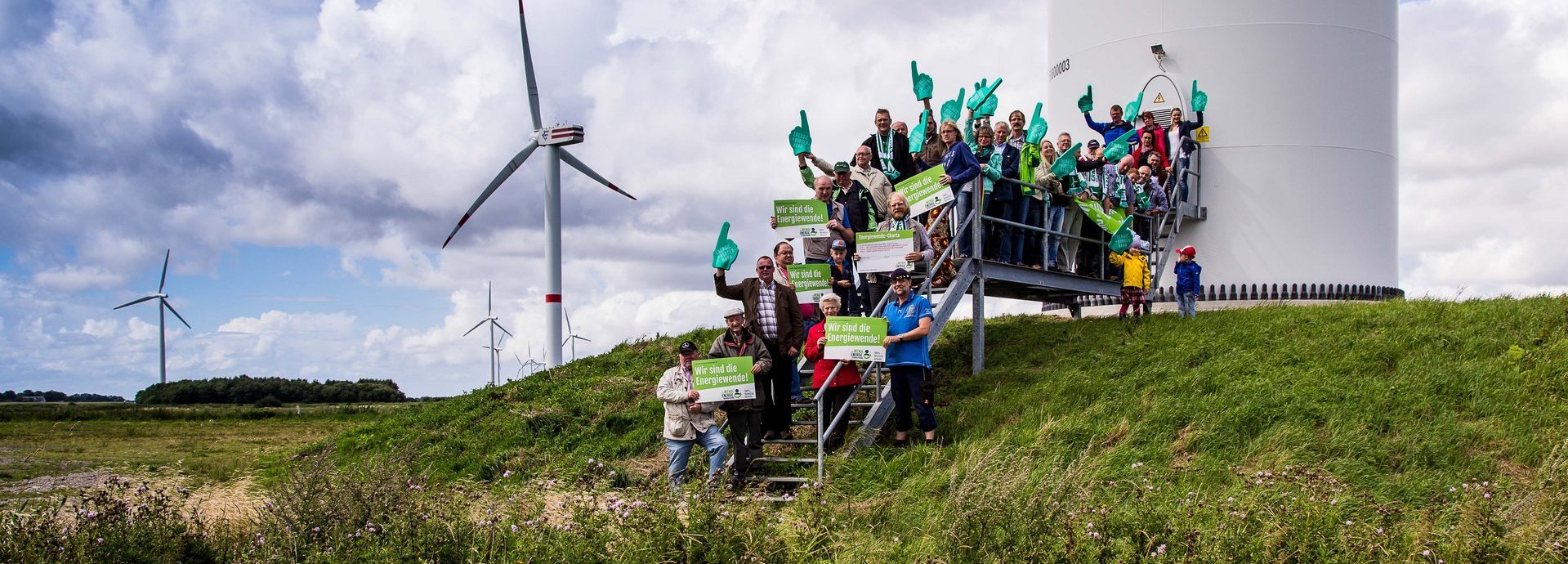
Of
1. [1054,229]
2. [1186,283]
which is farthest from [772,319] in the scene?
[1186,283]

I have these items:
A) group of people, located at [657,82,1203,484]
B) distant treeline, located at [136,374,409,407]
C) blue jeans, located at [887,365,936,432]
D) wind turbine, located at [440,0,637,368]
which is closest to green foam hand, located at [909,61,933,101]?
group of people, located at [657,82,1203,484]

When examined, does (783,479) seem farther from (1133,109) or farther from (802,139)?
(1133,109)

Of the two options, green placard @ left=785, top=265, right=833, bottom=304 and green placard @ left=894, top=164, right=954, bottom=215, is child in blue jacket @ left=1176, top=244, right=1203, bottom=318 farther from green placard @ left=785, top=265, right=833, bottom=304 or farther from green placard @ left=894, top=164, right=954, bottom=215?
green placard @ left=785, top=265, right=833, bottom=304

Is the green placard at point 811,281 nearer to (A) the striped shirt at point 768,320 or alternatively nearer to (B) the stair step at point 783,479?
(A) the striped shirt at point 768,320

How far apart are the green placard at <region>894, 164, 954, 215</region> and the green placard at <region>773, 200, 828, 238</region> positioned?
109cm

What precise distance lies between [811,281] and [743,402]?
6.06ft

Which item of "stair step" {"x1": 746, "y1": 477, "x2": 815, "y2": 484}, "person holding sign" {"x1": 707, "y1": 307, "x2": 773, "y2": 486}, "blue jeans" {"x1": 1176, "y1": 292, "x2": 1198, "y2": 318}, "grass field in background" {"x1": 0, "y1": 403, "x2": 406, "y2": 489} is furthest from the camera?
"grass field in background" {"x1": 0, "y1": 403, "x2": 406, "y2": 489}

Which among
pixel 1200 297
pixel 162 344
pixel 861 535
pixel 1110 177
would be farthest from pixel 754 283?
pixel 162 344

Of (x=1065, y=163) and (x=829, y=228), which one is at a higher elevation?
(x=1065, y=163)

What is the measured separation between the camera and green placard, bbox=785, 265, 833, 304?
41.1 ft

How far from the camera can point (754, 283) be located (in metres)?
12.1

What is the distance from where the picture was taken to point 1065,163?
15.0 metres

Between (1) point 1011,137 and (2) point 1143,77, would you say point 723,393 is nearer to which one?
(1) point 1011,137

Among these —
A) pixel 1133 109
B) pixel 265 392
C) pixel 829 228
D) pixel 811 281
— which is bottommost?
pixel 265 392
